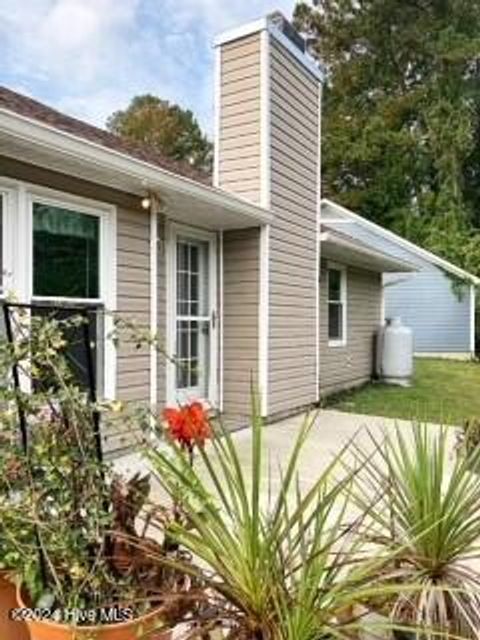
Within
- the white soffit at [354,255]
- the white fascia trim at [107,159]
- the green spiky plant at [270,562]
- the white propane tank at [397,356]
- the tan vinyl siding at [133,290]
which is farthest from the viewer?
the white propane tank at [397,356]

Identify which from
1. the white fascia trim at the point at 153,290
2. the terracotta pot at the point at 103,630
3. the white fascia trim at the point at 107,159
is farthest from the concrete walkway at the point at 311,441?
the terracotta pot at the point at 103,630

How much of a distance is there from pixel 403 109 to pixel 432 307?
10.8m

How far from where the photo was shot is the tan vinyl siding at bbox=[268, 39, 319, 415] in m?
9.08

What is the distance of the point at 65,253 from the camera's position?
6.17 m

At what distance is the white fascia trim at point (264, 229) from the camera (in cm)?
869

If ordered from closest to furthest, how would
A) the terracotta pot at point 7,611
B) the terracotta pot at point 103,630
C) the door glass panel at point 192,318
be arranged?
the terracotta pot at point 103,630
the terracotta pot at point 7,611
the door glass panel at point 192,318

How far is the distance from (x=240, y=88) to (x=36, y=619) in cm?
758

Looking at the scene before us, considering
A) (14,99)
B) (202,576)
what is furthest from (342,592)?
(14,99)

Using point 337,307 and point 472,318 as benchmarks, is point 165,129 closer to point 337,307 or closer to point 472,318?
point 472,318

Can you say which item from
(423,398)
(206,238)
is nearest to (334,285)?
(423,398)

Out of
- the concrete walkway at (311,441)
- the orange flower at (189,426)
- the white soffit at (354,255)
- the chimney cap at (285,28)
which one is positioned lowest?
the concrete walkway at (311,441)

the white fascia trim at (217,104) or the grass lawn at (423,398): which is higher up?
the white fascia trim at (217,104)

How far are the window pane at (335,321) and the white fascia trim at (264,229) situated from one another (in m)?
3.91

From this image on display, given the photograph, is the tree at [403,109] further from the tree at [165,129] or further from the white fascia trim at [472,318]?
the tree at [165,129]
